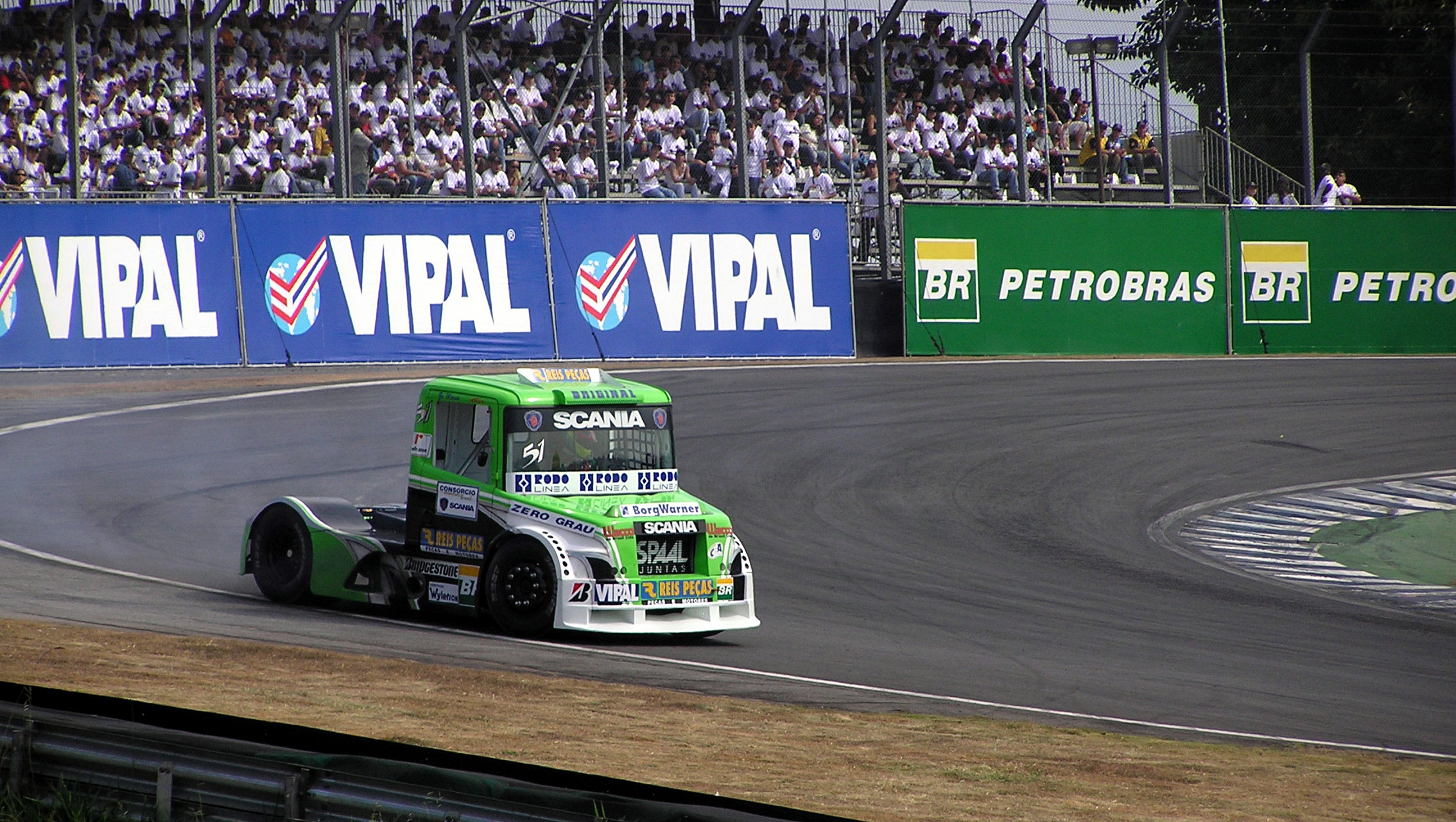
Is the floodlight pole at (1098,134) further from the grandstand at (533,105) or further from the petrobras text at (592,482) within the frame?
the petrobras text at (592,482)

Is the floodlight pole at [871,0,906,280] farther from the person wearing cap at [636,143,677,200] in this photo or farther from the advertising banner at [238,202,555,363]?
the advertising banner at [238,202,555,363]

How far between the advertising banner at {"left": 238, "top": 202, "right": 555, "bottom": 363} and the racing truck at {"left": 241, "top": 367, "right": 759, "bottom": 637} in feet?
36.3

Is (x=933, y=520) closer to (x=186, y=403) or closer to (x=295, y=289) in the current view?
(x=186, y=403)

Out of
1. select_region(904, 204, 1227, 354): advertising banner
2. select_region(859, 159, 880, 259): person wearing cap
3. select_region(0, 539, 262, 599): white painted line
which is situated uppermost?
select_region(859, 159, 880, 259): person wearing cap

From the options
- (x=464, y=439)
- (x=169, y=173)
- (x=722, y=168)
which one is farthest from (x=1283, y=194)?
(x=464, y=439)

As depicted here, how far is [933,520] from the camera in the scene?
16297mm

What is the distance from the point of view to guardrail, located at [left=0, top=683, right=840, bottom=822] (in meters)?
5.23

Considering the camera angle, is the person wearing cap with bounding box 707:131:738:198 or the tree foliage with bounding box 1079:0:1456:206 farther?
the tree foliage with bounding box 1079:0:1456:206

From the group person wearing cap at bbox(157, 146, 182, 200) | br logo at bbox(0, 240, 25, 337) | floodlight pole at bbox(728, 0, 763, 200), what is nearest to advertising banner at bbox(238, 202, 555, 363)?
person wearing cap at bbox(157, 146, 182, 200)

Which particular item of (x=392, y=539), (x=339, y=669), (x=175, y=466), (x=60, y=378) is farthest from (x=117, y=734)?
(x=60, y=378)

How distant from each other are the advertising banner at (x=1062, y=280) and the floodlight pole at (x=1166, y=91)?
118 centimetres

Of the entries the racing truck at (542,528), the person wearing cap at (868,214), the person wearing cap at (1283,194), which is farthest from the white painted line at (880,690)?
the person wearing cap at (1283,194)

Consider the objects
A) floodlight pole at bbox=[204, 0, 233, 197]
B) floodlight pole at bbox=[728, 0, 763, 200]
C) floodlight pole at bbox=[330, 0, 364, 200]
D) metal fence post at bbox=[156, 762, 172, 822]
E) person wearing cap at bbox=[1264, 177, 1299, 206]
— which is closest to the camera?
metal fence post at bbox=[156, 762, 172, 822]

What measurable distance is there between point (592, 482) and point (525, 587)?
833 millimetres
